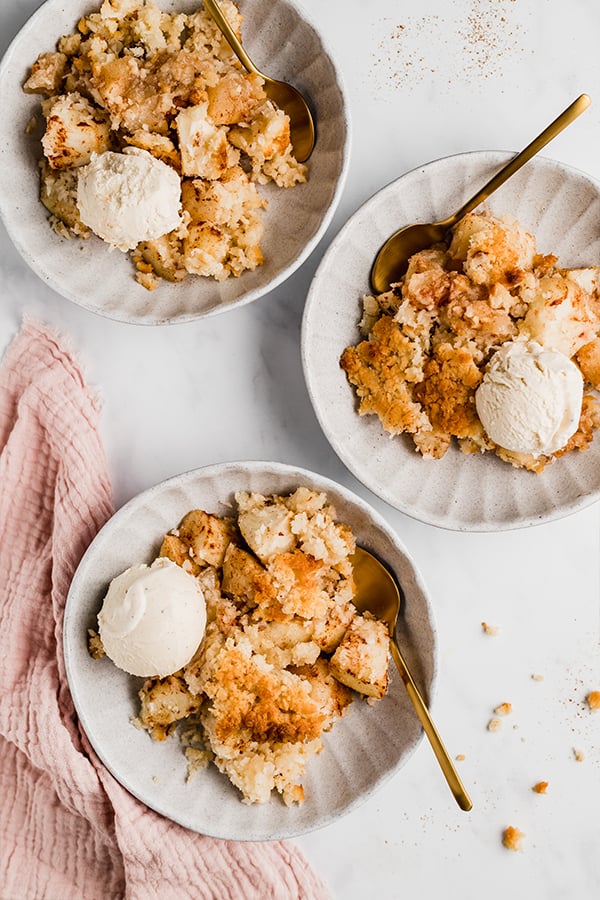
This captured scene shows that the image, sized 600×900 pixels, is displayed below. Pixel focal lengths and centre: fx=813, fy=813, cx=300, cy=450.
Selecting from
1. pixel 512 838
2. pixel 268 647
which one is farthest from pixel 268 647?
pixel 512 838

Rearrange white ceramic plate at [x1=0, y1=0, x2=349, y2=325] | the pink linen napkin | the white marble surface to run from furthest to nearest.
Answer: the white marble surface → the pink linen napkin → white ceramic plate at [x1=0, y1=0, x2=349, y2=325]

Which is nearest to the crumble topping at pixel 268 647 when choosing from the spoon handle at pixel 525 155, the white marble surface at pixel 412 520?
the white marble surface at pixel 412 520

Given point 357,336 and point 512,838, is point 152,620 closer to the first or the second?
point 357,336

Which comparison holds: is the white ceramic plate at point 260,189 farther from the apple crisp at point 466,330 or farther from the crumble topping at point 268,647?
the crumble topping at point 268,647

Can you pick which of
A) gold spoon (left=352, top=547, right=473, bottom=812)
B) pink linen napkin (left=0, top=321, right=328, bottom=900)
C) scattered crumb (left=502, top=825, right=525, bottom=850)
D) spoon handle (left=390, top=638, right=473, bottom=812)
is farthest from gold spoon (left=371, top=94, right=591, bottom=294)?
scattered crumb (left=502, top=825, right=525, bottom=850)

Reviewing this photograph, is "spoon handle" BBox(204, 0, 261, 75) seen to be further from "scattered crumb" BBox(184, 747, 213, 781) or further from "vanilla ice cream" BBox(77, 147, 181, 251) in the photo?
"scattered crumb" BBox(184, 747, 213, 781)

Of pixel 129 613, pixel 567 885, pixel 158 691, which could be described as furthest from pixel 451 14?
pixel 567 885
